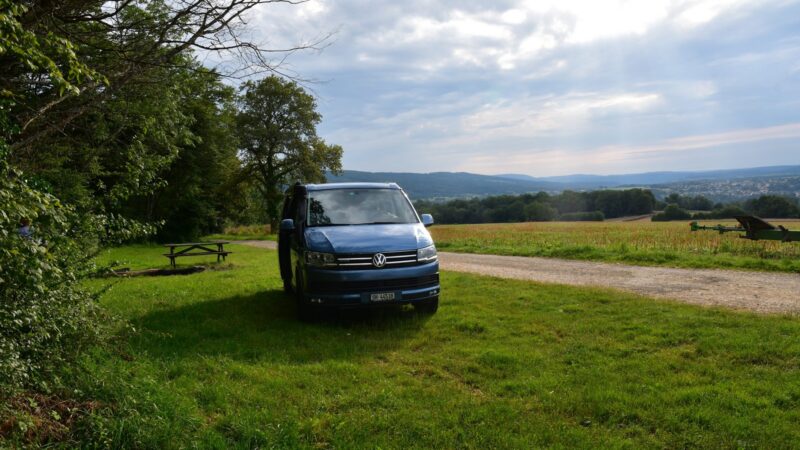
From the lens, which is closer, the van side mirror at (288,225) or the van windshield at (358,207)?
the van windshield at (358,207)

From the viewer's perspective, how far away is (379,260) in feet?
23.2

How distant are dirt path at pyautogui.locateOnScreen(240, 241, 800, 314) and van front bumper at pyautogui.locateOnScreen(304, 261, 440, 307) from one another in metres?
4.83

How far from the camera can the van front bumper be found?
23.0 feet

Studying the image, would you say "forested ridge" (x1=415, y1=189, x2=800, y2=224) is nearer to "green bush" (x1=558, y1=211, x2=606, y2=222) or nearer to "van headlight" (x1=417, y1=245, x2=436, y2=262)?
"green bush" (x1=558, y1=211, x2=606, y2=222)

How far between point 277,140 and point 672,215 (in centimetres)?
5803

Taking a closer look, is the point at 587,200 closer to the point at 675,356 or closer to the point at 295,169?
the point at 295,169

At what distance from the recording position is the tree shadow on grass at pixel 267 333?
238 inches

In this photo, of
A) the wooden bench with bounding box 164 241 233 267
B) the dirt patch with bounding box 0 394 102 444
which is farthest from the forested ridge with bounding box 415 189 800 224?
the dirt patch with bounding box 0 394 102 444

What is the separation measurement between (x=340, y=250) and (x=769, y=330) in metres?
5.42

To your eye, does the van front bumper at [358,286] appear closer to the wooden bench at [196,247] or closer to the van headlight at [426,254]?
the van headlight at [426,254]

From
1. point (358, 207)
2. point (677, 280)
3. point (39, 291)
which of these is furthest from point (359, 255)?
point (677, 280)

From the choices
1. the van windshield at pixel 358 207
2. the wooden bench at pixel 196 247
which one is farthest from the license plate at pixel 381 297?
the wooden bench at pixel 196 247

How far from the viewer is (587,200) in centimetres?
9050

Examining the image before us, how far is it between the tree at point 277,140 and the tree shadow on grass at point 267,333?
3317 centimetres
